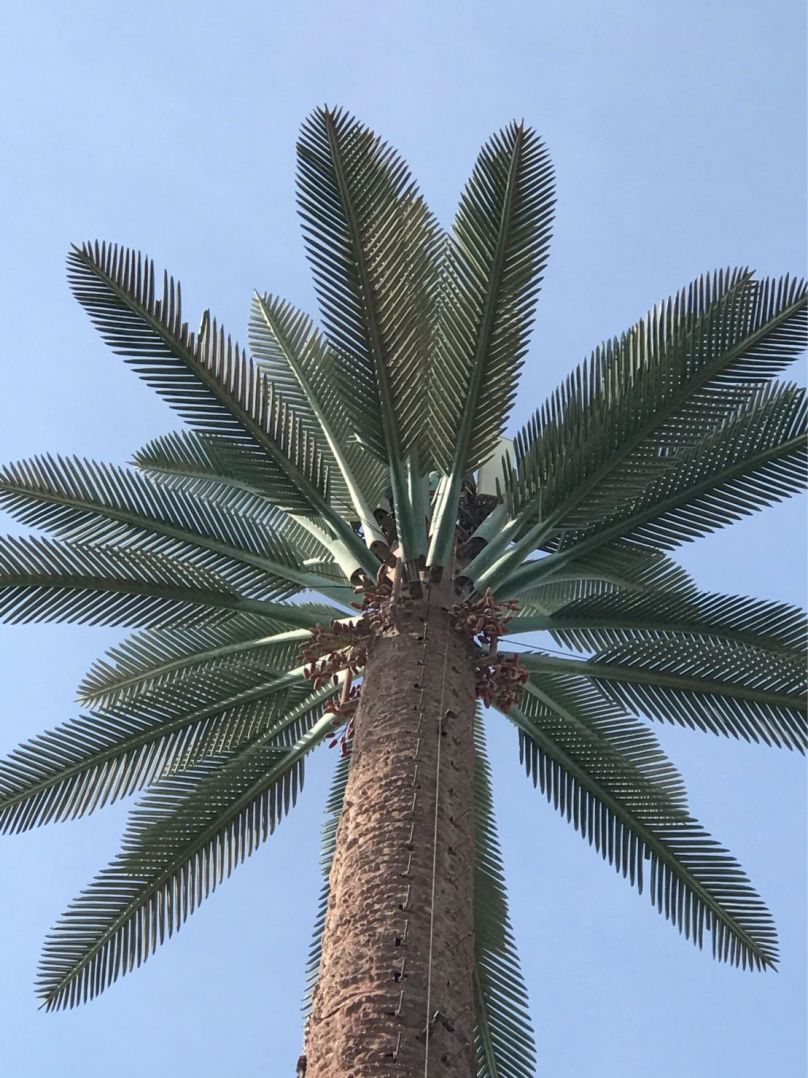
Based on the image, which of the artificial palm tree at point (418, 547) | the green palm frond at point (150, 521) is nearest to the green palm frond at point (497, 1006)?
the artificial palm tree at point (418, 547)

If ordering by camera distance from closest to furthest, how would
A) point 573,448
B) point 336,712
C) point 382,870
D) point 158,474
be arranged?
point 382,870 → point 336,712 → point 573,448 → point 158,474

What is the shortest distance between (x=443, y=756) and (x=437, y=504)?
2.18 metres

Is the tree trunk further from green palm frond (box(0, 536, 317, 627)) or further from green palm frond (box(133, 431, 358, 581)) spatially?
green palm frond (box(133, 431, 358, 581))

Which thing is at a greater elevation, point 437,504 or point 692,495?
point 692,495

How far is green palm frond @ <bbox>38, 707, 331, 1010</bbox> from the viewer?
7973 mm

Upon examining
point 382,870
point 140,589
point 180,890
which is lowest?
point 382,870

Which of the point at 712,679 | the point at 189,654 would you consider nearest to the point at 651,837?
the point at 712,679

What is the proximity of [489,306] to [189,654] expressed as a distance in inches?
123

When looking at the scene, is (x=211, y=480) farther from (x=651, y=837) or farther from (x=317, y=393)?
(x=651, y=837)

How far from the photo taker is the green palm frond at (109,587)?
7.93m

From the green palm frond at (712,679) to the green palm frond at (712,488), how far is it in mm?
677

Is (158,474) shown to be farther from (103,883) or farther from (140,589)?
(103,883)

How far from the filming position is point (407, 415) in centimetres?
782

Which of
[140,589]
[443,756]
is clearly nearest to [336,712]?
[443,756]
